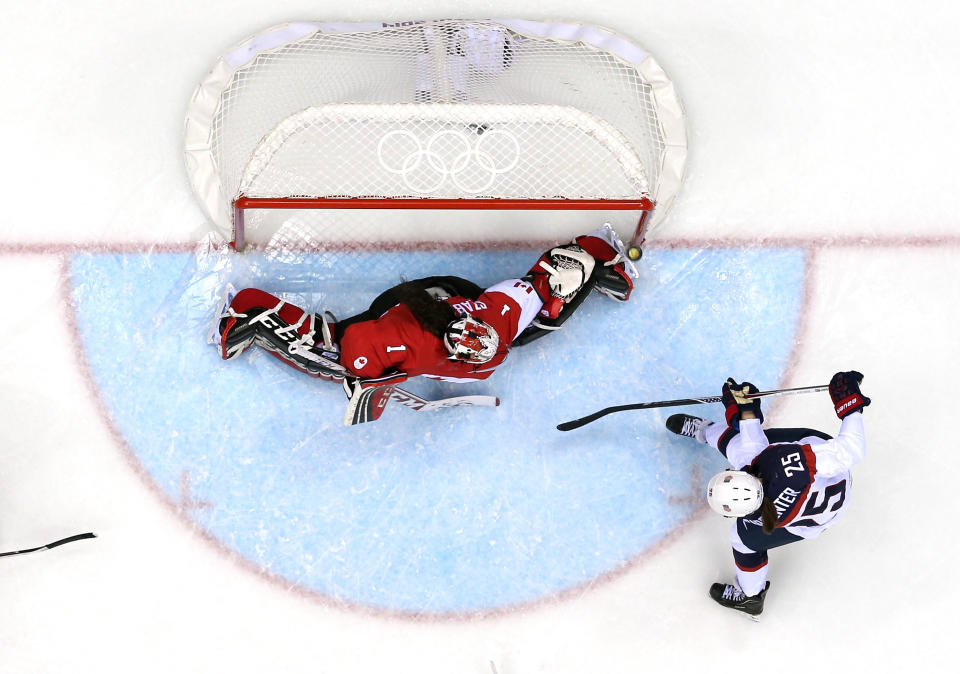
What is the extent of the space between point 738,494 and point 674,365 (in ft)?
2.46

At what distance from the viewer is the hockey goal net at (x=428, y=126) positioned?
129 inches

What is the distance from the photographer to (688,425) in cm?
332

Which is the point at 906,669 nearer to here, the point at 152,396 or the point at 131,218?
the point at 152,396

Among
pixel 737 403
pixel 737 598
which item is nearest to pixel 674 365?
pixel 737 403

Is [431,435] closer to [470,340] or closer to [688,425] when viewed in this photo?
[470,340]

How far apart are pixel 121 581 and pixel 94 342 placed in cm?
101

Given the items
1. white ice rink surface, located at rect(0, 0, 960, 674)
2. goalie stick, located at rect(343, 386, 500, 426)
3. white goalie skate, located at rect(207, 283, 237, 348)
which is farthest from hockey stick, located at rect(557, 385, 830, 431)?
white goalie skate, located at rect(207, 283, 237, 348)

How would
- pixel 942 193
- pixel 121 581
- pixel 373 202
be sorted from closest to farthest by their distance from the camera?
pixel 373 202 < pixel 121 581 < pixel 942 193

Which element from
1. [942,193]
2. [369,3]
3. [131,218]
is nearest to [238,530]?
[131,218]

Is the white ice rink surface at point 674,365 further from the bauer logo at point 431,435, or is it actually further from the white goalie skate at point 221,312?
the white goalie skate at point 221,312

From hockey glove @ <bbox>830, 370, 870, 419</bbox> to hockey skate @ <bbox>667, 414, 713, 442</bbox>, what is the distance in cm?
53

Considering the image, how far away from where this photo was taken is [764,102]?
3.53m

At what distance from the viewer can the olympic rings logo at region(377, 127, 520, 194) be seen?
10.9 feet

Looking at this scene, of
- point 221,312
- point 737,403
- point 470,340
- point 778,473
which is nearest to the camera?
point 470,340
